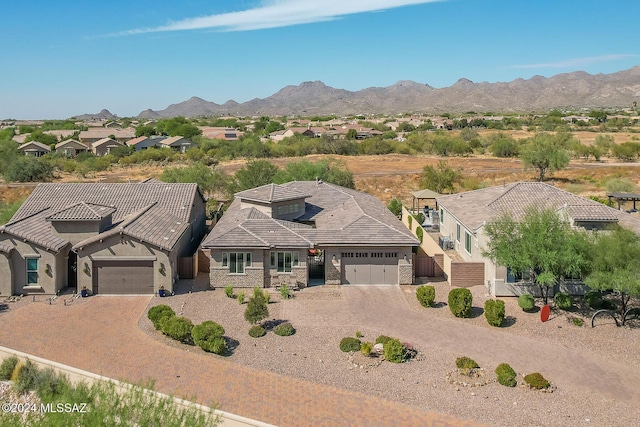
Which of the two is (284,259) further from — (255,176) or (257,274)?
(255,176)

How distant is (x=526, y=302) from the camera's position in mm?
25281

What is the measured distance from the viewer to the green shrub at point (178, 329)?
2184cm

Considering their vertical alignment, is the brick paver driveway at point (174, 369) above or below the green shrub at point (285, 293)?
below

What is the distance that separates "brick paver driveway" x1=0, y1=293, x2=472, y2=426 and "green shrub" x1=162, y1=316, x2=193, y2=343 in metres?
0.59

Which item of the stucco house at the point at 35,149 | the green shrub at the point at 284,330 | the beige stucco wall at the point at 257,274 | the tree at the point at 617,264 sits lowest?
the green shrub at the point at 284,330

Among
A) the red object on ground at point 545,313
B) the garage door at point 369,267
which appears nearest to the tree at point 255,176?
the garage door at point 369,267

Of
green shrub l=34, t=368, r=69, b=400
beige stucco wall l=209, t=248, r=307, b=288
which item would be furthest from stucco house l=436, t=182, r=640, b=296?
green shrub l=34, t=368, r=69, b=400

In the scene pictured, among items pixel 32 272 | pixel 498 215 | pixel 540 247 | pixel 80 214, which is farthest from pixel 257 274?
pixel 540 247

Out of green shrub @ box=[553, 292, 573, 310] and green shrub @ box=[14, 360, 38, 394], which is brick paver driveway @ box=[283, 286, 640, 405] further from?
green shrub @ box=[14, 360, 38, 394]

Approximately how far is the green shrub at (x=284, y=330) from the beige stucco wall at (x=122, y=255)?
297 inches

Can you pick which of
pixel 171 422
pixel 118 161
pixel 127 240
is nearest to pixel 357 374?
pixel 171 422

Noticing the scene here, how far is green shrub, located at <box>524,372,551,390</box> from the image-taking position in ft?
59.8

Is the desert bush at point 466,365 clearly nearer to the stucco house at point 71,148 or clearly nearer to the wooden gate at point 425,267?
the wooden gate at point 425,267

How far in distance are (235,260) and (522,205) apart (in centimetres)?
1691
